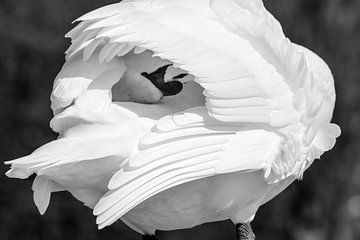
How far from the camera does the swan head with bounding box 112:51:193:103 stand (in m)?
3.24

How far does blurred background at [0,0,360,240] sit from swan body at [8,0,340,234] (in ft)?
8.52

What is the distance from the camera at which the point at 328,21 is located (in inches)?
230

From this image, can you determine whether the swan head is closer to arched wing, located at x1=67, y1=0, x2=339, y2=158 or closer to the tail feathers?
arched wing, located at x1=67, y1=0, x2=339, y2=158

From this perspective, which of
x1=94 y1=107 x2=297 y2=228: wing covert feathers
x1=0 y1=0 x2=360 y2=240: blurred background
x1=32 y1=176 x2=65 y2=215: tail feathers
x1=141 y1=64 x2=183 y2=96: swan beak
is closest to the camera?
x1=94 y1=107 x2=297 y2=228: wing covert feathers

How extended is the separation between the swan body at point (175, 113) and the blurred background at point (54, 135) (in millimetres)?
2597

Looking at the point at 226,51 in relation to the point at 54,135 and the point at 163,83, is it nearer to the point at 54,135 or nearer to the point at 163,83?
the point at 163,83

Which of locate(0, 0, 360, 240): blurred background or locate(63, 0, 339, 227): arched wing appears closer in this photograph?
locate(63, 0, 339, 227): arched wing

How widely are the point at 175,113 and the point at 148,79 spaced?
176 millimetres

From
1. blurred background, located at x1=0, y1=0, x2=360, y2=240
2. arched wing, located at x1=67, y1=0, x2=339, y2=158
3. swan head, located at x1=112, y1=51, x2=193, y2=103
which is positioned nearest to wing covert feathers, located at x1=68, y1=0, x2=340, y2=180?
arched wing, located at x1=67, y1=0, x2=339, y2=158

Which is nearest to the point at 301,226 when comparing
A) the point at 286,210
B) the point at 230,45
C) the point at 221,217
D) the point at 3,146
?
the point at 286,210

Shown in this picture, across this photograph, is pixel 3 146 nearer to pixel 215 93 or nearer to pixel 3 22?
pixel 3 22

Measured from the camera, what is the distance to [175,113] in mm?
3119

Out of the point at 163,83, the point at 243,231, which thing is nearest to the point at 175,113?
the point at 163,83

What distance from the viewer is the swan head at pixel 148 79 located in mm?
3240
